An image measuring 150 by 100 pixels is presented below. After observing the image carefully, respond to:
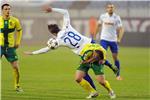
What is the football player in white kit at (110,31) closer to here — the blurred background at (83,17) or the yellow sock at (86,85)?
the yellow sock at (86,85)

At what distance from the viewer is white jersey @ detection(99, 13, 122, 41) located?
20531 mm

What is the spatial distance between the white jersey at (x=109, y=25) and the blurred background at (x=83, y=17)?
22.9 metres

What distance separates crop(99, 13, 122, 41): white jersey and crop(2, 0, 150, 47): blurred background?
22.9 meters

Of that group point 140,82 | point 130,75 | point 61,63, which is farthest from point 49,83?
point 61,63

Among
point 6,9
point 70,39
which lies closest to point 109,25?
point 6,9

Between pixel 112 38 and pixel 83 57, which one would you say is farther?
pixel 112 38

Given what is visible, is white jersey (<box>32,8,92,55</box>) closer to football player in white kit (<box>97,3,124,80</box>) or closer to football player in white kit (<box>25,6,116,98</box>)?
football player in white kit (<box>25,6,116,98</box>)

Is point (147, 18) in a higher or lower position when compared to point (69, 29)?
lower

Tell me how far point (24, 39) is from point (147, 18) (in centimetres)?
826

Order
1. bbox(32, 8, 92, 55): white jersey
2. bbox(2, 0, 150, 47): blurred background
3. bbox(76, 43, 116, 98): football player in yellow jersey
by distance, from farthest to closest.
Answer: bbox(2, 0, 150, 47): blurred background
bbox(76, 43, 116, 98): football player in yellow jersey
bbox(32, 8, 92, 55): white jersey

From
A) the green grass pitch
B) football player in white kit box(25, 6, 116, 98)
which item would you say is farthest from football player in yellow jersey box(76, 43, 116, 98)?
the green grass pitch

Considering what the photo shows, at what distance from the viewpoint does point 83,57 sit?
14.6 m

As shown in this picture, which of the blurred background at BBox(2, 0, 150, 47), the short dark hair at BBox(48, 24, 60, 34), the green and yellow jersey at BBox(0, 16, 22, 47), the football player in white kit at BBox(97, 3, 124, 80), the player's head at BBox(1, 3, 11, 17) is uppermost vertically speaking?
the player's head at BBox(1, 3, 11, 17)

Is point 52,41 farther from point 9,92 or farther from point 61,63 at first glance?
point 61,63
